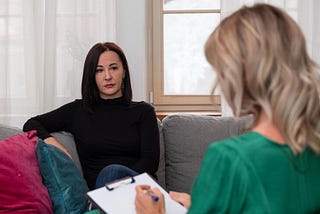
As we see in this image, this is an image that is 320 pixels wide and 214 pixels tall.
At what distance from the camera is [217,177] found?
2.75 feet

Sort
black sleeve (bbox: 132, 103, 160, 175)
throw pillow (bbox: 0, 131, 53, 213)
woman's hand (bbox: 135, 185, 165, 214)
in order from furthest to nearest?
black sleeve (bbox: 132, 103, 160, 175), throw pillow (bbox: 0, 131, 53, 213), woman's hand (bbox: 135, 185, 165, 214)

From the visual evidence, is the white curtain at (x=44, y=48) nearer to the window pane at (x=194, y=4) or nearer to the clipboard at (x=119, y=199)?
the window pane at (x=194, y=4)

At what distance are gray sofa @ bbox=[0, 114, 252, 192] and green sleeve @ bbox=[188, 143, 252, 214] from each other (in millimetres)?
1427

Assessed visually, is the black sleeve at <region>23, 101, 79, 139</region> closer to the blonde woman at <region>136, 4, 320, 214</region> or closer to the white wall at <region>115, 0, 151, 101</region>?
the white wall at <region>115, 0, 151, 101</region>

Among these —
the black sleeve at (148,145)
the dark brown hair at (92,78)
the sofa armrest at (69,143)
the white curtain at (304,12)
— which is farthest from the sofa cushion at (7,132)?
the white curtain at (304,12)

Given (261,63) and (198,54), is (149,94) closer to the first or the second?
(198,54)

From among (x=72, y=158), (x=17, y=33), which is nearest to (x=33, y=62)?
(x=17, y=33)

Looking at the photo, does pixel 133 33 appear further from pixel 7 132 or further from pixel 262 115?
pixel 262 115

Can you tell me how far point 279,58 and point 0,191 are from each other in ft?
4.47

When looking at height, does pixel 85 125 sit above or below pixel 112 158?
above

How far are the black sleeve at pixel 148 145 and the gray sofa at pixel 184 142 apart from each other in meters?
0.15

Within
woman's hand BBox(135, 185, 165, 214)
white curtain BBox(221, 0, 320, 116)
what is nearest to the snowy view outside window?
white curtain BBox(221, 0, 320, 116)

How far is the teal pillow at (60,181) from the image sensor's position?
1.86 metres

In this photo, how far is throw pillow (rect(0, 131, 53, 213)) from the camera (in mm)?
1770
